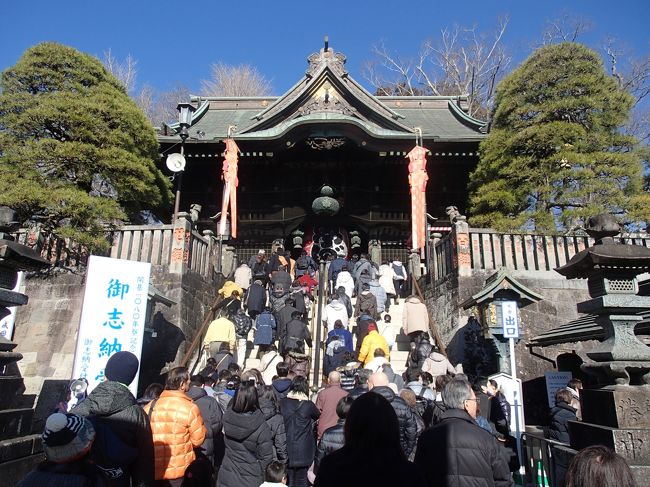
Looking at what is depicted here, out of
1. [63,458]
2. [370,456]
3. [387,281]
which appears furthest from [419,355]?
[63,458]

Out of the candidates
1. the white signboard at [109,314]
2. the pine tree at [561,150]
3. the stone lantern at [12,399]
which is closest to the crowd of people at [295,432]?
the stone lantern at [12,399]

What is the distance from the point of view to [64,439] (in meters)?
2.19

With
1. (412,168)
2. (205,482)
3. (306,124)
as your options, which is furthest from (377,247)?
(205,482)

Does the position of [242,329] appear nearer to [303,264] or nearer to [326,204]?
[303,264]

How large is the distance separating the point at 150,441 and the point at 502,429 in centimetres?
436

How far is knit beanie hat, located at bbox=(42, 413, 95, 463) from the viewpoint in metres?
2.18

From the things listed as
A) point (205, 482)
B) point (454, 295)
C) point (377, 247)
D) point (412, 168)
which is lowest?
point (205, 482)

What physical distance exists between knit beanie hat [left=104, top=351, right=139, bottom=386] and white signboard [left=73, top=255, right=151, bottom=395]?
4.59 m

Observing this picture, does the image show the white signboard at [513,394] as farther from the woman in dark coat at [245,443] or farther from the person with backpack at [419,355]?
the woman in dark coat at [245,443]

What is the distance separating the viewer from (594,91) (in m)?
11.4

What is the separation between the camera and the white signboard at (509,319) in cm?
721

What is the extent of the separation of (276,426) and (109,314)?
4620mm

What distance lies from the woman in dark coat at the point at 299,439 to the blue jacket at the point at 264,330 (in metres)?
4.37

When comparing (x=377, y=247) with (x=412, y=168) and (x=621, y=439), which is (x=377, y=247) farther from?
(x=621, y=439)
